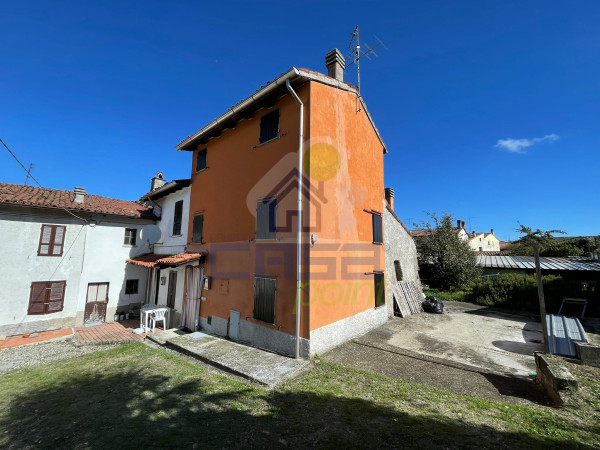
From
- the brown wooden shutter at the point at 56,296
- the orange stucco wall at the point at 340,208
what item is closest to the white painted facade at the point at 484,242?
the orange stucco wall at the point at 340,208

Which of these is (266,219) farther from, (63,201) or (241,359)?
(63,201)

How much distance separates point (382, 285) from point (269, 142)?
7.86m

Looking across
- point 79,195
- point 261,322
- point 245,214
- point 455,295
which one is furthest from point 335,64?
point 455,295

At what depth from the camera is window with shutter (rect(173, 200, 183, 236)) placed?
13406mm

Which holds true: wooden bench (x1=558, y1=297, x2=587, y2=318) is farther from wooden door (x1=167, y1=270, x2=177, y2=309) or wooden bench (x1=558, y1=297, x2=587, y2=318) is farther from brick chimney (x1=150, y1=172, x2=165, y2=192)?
brick chimney (x1=150, y1=172, x2=165, y2=192)

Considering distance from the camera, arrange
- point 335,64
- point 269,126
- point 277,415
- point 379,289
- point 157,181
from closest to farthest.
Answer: point 277,415
point 269,126
point 335,64
point 379,289
point 157,181

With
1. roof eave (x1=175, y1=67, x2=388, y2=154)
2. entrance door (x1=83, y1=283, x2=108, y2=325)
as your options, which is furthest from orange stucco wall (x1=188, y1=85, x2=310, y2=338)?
entrance door (x1=83, y1=283, x2=108, y2=325)

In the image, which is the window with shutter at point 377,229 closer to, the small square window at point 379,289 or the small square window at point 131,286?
the small square window at point 379,289

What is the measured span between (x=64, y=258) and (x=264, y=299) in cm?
1174

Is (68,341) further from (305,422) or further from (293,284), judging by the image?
(305,422)

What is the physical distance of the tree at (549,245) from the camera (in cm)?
2573

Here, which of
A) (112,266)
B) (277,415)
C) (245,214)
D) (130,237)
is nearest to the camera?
(277,415)

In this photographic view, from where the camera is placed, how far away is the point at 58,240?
1245 cm

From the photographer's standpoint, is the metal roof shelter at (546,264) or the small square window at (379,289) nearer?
the small square window at (379,289)
